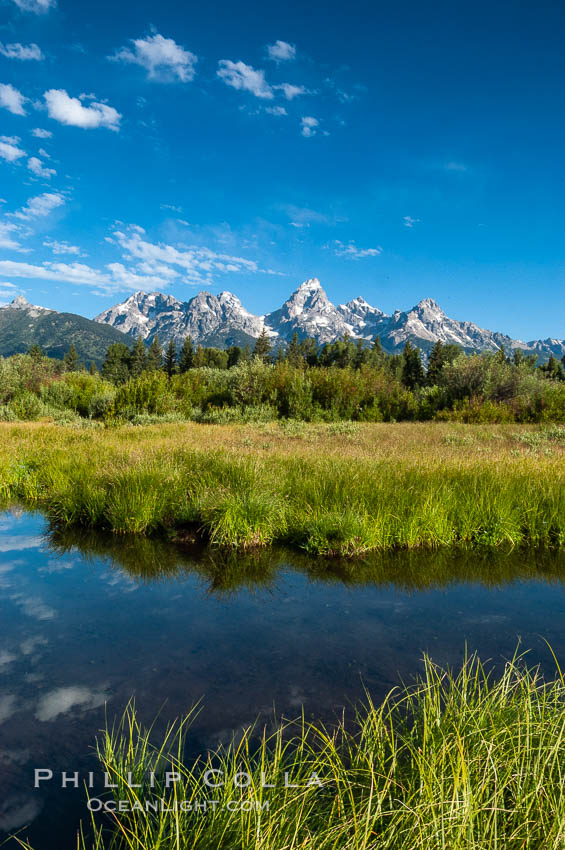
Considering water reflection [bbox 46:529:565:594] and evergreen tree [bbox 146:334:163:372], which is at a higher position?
evergreen tree [bbox 146:334:163:372]

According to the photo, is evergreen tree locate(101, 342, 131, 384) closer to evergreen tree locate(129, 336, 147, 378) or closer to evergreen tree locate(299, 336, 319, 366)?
evergreen tree locate(129, 336, 147, 378)

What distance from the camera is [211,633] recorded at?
4.57 meters

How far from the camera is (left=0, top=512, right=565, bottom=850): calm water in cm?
321

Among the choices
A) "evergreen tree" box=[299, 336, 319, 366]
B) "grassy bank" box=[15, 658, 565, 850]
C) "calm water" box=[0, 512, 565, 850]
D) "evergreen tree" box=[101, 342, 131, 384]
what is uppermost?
"evergreen tree" box=[299, 336, 319, 366]

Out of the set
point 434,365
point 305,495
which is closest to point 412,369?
point 434,365

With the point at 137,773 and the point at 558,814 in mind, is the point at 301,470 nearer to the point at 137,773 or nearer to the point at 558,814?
the point at 137,773

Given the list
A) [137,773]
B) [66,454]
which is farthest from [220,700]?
[66,454]

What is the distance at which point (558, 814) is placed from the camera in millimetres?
1750

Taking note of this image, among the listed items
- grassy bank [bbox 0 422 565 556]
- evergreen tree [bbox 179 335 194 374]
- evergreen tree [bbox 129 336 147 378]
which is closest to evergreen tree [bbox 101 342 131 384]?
evergreen tree [bbox 129 336 147 378]

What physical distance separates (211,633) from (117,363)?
112 meters

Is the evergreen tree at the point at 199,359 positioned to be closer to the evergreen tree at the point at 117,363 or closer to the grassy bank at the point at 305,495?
the evergreen tree at the point at 117,363

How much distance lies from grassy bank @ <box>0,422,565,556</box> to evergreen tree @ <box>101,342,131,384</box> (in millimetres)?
91618

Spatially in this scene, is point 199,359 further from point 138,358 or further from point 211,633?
point 211,633

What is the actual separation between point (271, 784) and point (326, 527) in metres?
4.90
